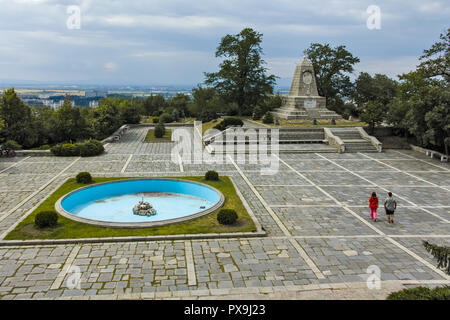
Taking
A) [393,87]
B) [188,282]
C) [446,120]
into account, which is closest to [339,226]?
[188,282]

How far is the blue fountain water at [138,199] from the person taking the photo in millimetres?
16000

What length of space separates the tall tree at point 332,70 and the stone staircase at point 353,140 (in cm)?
1207

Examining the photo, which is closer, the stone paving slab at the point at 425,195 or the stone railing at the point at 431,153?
the stone paving slab at the point at 425,195

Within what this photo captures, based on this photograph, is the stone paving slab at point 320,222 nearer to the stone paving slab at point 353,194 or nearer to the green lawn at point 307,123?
the stone paving slab at point 353,194

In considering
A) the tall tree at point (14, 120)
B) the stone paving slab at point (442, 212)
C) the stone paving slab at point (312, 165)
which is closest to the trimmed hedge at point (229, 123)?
the stone paving slab at point (312, 165)

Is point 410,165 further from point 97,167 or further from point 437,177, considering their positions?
point 97,167

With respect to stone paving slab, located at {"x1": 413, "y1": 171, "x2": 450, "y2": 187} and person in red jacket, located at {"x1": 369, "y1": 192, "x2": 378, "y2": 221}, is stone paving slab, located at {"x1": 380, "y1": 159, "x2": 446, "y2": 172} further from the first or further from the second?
person in red jacket, located at {"x1": 369, "y1": 192, "x2": 378, "y2": 221}

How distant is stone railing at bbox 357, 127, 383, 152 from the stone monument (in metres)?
6.09

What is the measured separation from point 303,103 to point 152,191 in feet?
85.1

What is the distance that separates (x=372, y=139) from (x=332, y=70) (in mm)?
17885

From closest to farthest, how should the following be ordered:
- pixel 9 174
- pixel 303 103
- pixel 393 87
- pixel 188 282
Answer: pixel 188 282 → pixel 9 174 → pixel 303 103 → pixel 393 87

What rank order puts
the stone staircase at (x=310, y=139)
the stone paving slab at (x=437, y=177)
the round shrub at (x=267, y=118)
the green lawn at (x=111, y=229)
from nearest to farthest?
the green lawn at (x=111, y=229), the stone paving slab at (x=437, y=177), the stone staircase at (x=310, y=139), the round shrub at (x=267, y=118)

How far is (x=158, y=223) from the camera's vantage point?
1349cm
